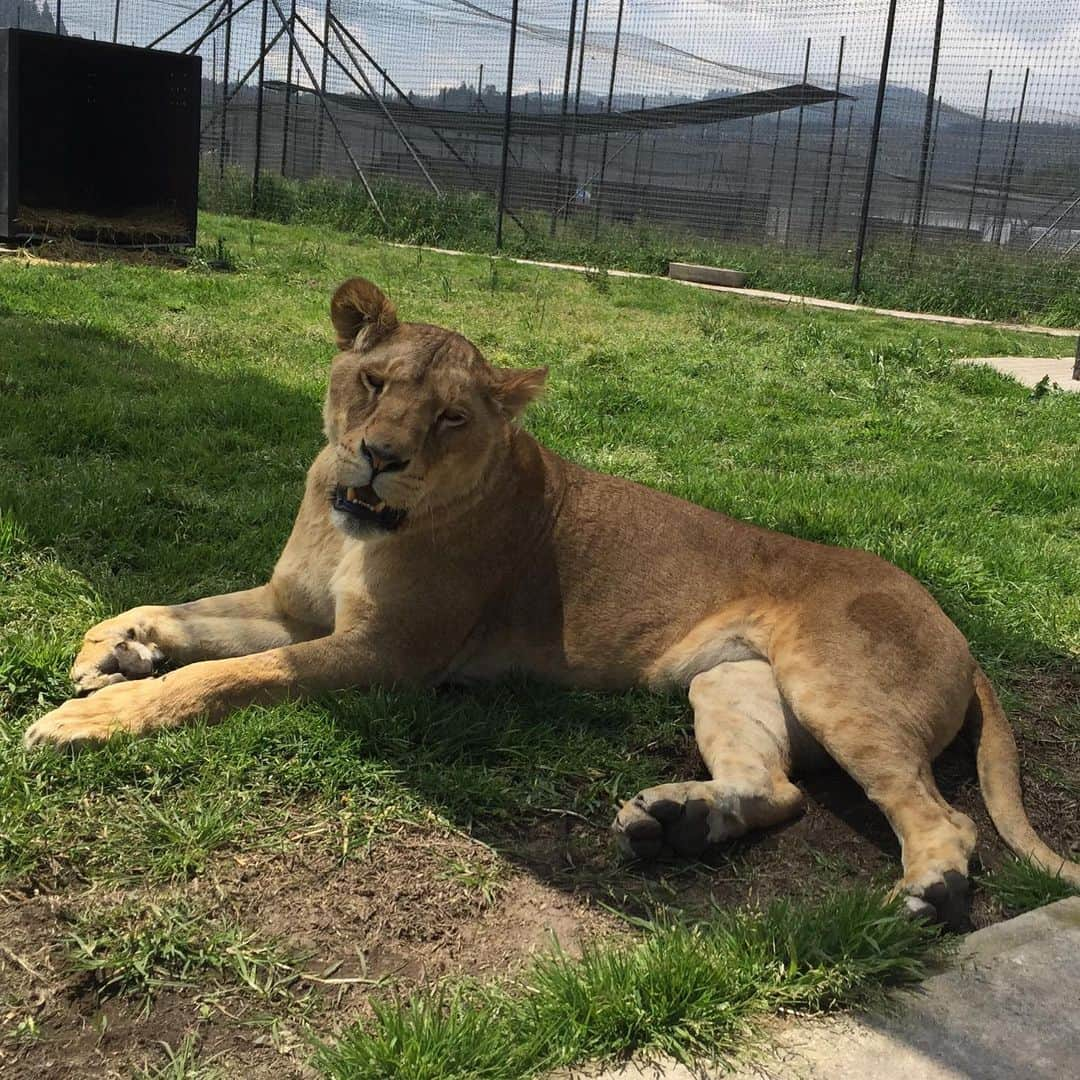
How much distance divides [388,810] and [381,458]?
96cm

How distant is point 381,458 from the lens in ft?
10.8

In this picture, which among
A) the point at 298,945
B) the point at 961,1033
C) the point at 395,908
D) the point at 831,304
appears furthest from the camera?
the point at 831,304

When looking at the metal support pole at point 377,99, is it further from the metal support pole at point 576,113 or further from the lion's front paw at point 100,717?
the lion's front paw at point 100,717

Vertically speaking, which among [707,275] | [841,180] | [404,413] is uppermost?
[841,180]

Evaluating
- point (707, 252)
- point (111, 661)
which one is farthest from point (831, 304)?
point (111, 661)

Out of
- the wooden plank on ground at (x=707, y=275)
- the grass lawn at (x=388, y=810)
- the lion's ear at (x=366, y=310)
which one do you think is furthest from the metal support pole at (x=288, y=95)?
the lion's ear at (x=366, y=310)

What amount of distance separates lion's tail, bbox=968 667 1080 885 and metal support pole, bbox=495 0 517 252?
1594 centimetres

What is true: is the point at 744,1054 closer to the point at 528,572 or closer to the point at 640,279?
the point at 528,572

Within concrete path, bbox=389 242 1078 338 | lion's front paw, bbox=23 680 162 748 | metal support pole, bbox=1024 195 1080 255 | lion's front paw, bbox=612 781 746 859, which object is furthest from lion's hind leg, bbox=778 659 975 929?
metal support pole, bbox=1024 195 1080 255

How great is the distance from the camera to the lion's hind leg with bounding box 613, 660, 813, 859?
294 cm

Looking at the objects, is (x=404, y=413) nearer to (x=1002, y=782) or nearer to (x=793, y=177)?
(x=1002, y=782)

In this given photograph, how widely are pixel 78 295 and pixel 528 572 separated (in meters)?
6.58

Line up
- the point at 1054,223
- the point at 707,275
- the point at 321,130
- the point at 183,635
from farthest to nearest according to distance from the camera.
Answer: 1. the point at 321,130
2. the point at 707,275
3. the point at 1054,223
4. the point at 183,635

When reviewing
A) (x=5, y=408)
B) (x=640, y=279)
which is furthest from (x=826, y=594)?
(x=640, y=279)
